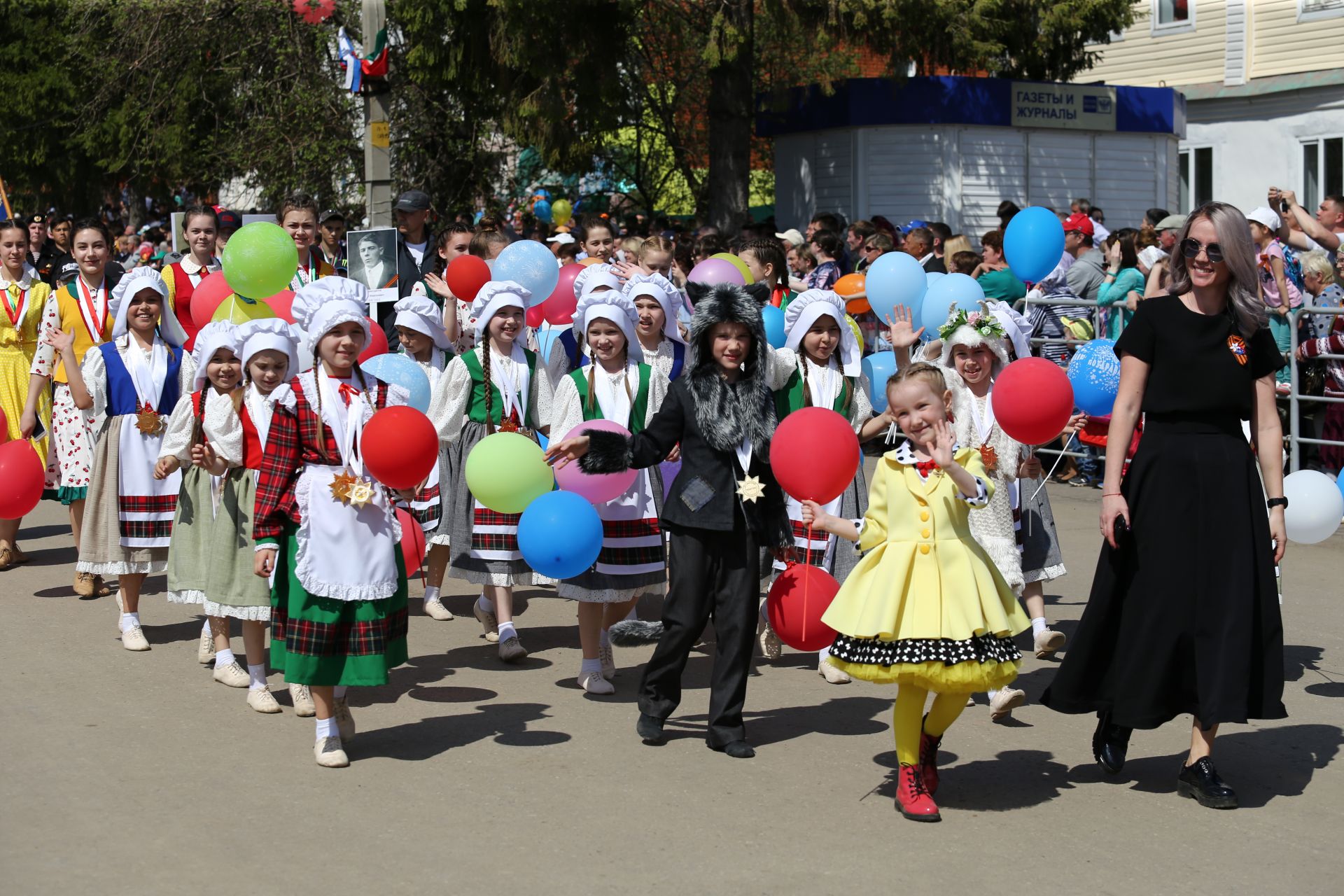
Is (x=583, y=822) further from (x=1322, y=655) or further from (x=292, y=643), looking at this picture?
(x=1322, y=655)

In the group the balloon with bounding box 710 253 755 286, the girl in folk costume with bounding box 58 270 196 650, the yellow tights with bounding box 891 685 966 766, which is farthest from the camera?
the balloon with bounding box 710 253 755 286

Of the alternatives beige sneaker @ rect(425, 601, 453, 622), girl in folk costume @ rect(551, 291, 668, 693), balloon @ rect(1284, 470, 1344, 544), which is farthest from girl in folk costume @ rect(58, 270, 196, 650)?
balloon @ rect(1284, 470, 1344, 544)

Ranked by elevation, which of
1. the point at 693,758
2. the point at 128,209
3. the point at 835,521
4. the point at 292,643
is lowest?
the point at 693,758

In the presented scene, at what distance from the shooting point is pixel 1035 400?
6488 mm

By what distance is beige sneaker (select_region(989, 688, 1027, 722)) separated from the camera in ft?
20.6

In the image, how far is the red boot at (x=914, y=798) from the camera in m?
A: 5.38

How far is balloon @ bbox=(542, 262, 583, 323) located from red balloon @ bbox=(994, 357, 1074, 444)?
3.45 m

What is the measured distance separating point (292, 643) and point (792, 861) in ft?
7.34

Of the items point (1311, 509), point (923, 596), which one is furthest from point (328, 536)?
point (1311, 509)

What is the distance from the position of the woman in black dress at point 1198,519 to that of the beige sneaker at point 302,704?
3279 mm

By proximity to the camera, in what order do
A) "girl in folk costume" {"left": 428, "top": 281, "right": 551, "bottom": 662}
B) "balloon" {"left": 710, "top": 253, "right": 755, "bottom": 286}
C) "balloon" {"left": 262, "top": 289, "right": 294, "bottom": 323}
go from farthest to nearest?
"balloon" {"left": 710, "top": 253, "right": 755, "bottom": 286} → "balloon" {"left": 262, "top": 289, "right": 294, "bottom": 323} → "girl in folk costume" {"left": 428, "top": 281, "right": 551, "bottom": 662}

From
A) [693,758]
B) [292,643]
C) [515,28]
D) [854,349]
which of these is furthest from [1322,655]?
[515,28]

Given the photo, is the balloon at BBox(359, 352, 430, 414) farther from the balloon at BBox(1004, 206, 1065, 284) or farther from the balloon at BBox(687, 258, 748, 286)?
the balloon at BBox(1004, 206, 1065, 284)

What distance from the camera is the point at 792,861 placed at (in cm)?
500
